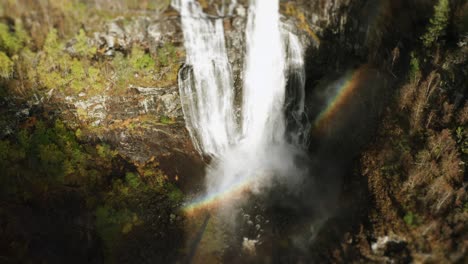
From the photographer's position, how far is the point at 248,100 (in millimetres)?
19422

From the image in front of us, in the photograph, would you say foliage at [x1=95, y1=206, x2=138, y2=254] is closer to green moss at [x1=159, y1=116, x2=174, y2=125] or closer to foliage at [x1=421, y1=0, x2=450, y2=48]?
green moss at [x1=159, y1=116, x2=174, y2=125]

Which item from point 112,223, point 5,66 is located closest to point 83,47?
point 5,66

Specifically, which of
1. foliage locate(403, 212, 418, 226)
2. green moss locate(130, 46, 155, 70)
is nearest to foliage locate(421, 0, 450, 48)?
foliage locate(403, 212, 418, 226)

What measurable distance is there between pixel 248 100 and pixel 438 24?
9620 mm

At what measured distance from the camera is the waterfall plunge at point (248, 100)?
56.8ft

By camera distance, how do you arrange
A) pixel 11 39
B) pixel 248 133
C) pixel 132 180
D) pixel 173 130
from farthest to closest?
pixel 248 133, pixel 173 130, pixel 132 180, pixel 11 39

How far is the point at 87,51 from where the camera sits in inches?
646

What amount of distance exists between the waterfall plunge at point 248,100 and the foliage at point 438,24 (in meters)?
6.10

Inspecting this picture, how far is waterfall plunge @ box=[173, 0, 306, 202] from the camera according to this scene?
1731 centimetres

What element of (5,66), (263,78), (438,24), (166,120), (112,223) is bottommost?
(112,223)

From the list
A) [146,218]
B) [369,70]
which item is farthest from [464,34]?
[146,218]

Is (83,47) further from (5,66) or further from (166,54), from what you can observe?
(166,54)

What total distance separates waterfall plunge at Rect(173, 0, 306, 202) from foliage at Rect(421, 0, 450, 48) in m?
6.10

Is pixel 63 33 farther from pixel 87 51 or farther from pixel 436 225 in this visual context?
pixel 436 225
